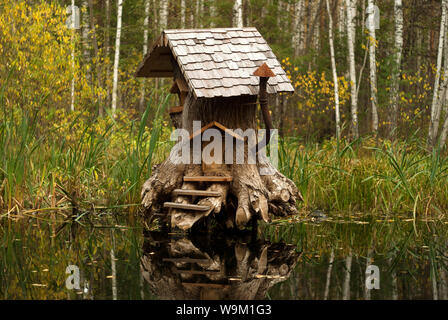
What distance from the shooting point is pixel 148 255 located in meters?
4.69

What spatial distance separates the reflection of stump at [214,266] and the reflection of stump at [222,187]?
0.93 feet

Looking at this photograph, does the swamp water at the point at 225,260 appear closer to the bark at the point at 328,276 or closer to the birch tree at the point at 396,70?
the bark at the point at 328,276

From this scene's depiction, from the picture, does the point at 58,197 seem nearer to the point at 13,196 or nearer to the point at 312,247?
the point at 13,196

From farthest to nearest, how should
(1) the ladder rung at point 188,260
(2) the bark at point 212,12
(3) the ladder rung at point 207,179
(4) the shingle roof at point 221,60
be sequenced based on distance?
1. (2) the bark at point 212,12
2. (3) the ladder rung at point 207,179
3. (4) the shingle roof at point 221,60
4. (1) the ladder rung at point 188,260

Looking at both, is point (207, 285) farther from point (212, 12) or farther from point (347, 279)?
point (212, 12)

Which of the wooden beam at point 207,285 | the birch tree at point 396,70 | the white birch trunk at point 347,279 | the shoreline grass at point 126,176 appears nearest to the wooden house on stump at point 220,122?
the shoreline grass at point 126,176

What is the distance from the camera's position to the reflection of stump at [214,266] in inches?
142

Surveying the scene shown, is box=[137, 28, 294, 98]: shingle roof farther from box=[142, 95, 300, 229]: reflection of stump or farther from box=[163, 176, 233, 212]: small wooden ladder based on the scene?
box=[163, 176, 233, 212]: small wooden ladder

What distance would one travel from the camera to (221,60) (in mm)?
5449

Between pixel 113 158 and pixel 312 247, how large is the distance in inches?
144

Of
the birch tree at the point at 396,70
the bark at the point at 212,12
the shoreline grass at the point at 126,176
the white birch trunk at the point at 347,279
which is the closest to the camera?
the white birch trunk at the point at 347,279

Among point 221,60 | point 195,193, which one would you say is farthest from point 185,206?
point 221,60

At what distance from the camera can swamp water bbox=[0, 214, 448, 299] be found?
11.9 feet
